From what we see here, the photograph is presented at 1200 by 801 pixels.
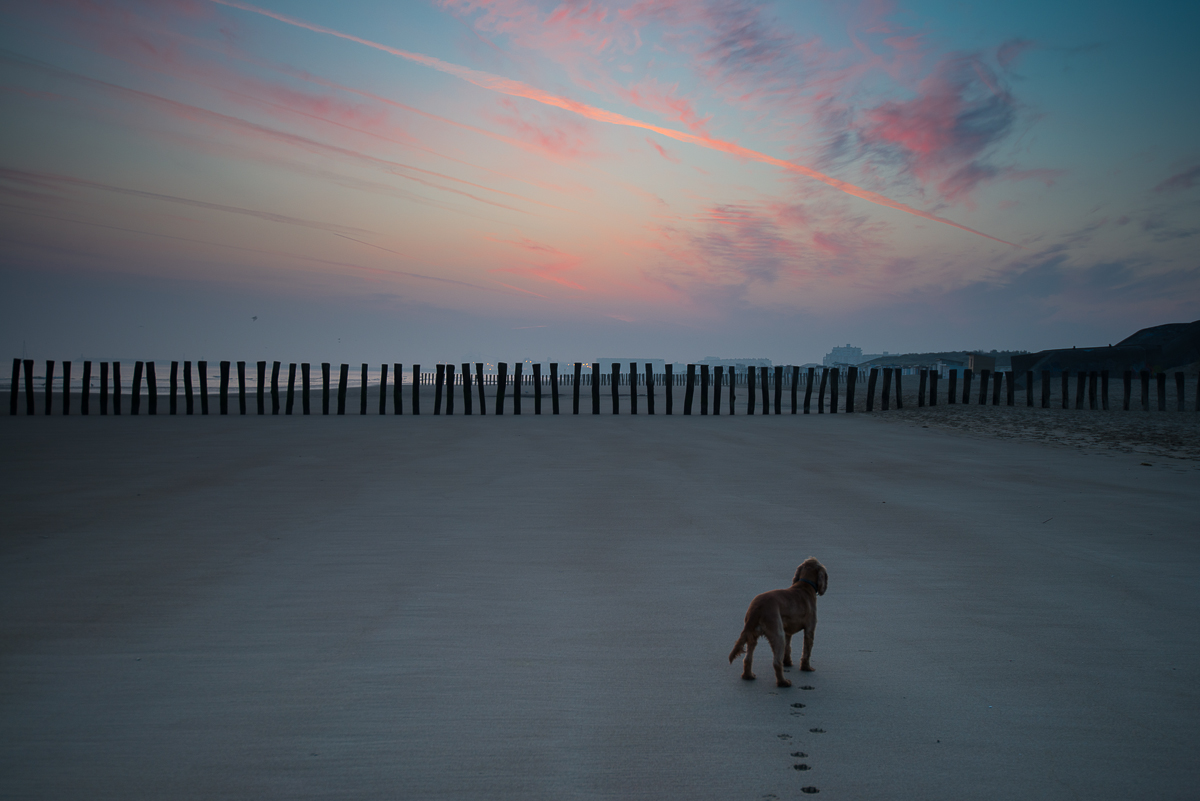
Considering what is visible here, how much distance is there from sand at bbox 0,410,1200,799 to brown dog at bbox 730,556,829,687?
14 centimetres

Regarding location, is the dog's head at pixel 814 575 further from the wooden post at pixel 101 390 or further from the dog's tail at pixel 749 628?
the wooden post at pixel 101 390

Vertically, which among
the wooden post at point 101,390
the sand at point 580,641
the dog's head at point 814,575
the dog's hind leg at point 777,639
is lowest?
the sand at point 580,641

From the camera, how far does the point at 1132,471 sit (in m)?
9.48

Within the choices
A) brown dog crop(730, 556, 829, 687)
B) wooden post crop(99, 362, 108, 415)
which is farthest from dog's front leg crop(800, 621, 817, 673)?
wooden post crop(99, 362, 108, 415)

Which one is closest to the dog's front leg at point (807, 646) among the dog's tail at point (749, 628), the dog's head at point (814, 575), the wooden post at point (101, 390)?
A: the dog's head at point (814, 575)

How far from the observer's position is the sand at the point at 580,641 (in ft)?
8.26

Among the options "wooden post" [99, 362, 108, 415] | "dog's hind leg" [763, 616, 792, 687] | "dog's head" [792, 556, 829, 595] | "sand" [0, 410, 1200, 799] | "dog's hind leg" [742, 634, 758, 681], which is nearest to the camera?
"sand" [0, 410, 1200, 799]

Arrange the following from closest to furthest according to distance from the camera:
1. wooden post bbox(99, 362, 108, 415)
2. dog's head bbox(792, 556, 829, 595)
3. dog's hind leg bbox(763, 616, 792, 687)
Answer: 1. dog's hind leg bbox(763, 616, 792, 687)
2. dog's head bbox(792, 556, 829, 595)
3. wooden post bbox(99, 362, 108, 415)

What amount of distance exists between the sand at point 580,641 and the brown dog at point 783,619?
0.46 feet

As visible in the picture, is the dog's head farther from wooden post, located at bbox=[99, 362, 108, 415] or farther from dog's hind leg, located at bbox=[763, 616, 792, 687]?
wooden post, located at bbox=[99, 362, 108, 415]

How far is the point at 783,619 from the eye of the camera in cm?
310

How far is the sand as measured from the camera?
2.52 meters

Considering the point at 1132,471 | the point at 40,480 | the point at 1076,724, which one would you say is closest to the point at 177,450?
the point at 40,480

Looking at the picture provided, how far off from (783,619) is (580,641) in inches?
43.9
